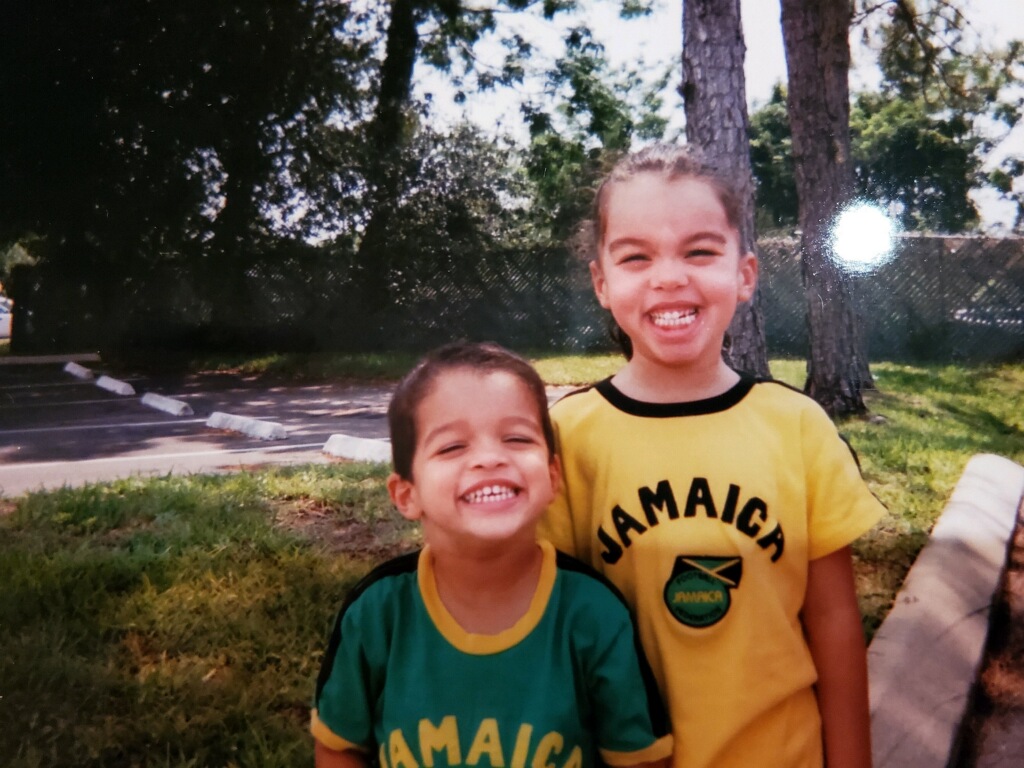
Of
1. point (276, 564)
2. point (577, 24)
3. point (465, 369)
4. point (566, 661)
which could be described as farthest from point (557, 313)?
point (566, 661)

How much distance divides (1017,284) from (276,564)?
2491 millimetres

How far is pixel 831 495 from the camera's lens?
1.13 meters

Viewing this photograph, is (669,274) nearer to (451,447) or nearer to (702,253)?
(702,253)

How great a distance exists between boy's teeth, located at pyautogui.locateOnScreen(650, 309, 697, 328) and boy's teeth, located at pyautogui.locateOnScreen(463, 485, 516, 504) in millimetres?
298

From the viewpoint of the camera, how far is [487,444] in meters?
1.09

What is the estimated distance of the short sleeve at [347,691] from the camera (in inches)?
42.6

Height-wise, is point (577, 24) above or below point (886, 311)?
above

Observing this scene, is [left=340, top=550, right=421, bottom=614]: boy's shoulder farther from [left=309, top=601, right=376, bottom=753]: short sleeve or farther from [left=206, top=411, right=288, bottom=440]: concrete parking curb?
[left=206, top=411, right=288, bottom=440]: concrete parking curb

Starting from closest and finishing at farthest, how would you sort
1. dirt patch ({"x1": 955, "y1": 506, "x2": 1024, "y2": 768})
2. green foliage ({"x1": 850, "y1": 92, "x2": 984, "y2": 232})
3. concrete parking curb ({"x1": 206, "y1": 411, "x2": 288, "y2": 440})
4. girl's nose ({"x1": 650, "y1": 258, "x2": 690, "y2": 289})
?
girl's nose ({"x1": 650, "y1": 258, "x2": 690, "y2": 289})
dirt patch ({"x1": 955, "y1": 506, "x2": 1024, "y2": 768})
concrete parking curb ({"x1": 206, "y1": 411, "x2": 288, "y2": 440})
green foliage ({"x1": 850, "y1": 92, "x2": 984, "y2": 232})

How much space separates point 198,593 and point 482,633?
1.31 meters

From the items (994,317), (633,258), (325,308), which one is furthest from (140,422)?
(994,317)

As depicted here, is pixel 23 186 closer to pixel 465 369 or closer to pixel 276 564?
pixel 276 564

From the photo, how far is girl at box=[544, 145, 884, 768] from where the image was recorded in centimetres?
112

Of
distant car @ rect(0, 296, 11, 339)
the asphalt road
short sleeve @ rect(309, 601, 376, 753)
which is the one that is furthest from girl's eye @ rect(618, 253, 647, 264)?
distant car @ rect(0, 296, 11, 339)
